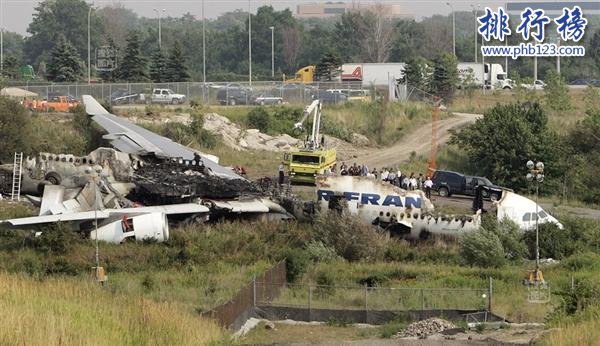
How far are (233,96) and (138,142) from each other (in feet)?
134

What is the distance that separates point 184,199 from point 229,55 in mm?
145658

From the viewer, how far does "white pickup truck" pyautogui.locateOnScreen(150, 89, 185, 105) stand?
97.6 meters

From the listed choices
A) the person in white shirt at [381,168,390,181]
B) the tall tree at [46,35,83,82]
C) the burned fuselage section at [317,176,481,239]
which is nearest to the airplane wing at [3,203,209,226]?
the burned fuselage section at [317,176,481,239]

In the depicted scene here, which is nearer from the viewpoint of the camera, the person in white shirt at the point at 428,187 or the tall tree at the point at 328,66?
the person in white shirt at the point at 428,187

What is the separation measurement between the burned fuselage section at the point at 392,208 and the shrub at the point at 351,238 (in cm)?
139

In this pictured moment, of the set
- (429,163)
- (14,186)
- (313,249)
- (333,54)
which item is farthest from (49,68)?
(313,249)

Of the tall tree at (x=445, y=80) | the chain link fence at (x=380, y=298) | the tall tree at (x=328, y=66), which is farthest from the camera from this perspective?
the tall tree at (x=328, y=66)

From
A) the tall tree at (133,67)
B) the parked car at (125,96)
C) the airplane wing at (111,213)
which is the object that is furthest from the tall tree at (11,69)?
the airplane wing at (111,213)

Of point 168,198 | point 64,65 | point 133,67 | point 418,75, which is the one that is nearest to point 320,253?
point 168,198

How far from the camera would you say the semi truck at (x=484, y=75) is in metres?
127

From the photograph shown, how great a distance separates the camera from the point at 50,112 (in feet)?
290

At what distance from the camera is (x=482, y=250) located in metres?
48.6

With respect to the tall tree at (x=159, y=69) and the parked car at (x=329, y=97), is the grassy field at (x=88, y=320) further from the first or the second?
the tall tree at (x=159, y=69)

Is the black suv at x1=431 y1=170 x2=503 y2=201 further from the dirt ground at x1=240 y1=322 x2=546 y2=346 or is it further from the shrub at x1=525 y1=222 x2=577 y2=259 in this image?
the dirt ground at x1=240 y1=322 x2=546 y2=346
